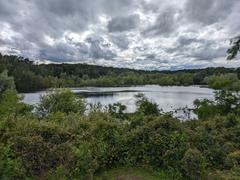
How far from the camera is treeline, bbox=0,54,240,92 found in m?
85.0

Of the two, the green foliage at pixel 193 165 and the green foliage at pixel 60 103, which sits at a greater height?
the green foliage at pixel 193 165

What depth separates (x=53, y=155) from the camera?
562 centimetres

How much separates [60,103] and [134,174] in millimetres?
17743

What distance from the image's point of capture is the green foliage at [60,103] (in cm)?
2172

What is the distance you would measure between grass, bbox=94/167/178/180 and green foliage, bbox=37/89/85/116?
15861 mm

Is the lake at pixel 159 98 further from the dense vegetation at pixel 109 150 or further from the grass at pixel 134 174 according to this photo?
the grass at pixel 134 174

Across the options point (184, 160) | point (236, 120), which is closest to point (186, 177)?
point (184, 160)

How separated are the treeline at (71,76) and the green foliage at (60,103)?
54393 millimetres

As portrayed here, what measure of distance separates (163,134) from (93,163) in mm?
1839

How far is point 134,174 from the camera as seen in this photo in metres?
5.69

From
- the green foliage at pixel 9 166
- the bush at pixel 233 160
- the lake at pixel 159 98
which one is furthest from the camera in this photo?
the lake at pixel 159 98

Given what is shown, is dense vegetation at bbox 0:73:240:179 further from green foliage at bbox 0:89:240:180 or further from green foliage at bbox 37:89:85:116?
green foliage at bbox 37:89:85:116

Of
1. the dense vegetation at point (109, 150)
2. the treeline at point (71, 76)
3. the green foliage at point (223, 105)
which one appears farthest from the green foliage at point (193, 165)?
the treeline at point (71, 76)

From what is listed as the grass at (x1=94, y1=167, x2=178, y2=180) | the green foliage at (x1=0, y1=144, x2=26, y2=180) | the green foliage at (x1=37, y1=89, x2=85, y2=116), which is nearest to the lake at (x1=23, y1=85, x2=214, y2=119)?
the green foliage at (x1=37, y1=89, x2=85, y2=116)
